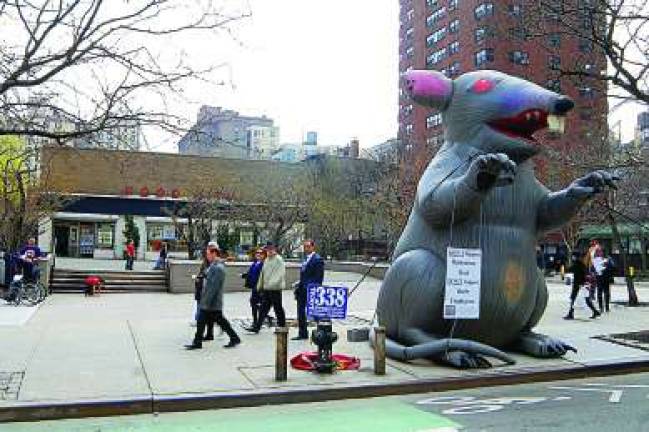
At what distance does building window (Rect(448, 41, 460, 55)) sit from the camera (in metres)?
69.4

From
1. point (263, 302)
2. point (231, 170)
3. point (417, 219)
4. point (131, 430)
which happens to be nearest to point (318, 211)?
point (231, 170)

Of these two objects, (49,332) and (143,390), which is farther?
(49,332)

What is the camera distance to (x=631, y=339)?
12.6 metres

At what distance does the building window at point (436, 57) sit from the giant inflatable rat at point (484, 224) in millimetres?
67115

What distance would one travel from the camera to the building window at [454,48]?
6944 centimetres

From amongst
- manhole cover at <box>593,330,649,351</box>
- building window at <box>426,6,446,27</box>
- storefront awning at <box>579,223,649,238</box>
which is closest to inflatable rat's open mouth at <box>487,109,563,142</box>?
manhole cover at <box>593,330,649,351</box>

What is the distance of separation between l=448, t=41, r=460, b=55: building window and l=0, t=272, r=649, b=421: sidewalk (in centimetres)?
5639

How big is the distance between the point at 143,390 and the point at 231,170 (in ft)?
149

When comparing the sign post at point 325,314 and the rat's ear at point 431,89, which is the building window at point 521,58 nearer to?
the rat's ear at point 431,89

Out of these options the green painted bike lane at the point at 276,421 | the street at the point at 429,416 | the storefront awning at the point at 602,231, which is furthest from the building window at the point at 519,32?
the storefront awning at the point at 602,231

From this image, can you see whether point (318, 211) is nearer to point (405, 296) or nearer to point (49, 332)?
point (49, 332)

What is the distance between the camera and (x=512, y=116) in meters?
9.47

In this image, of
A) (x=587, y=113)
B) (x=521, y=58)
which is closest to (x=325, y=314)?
(x=587, y=113)

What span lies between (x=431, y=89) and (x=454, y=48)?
6416cm
